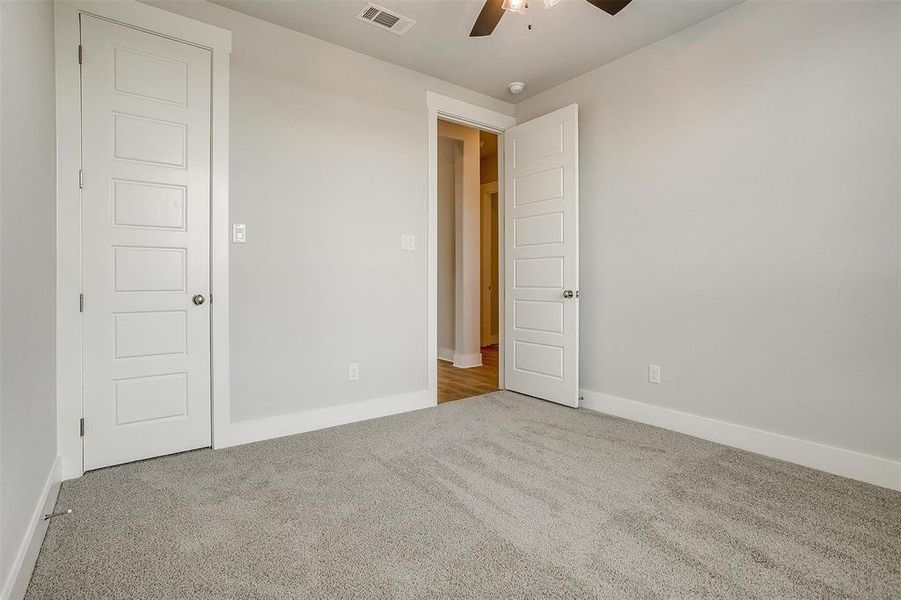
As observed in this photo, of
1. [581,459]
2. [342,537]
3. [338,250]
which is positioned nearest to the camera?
[342,537]

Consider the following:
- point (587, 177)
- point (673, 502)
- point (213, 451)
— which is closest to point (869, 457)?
point (673, 502)

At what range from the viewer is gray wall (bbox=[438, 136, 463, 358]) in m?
5.62

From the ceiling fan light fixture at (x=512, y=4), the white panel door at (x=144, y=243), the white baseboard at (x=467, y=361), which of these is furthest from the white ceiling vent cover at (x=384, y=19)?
the white baseboard at (x=467, y=361)

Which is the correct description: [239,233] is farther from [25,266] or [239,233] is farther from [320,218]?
[25,266]

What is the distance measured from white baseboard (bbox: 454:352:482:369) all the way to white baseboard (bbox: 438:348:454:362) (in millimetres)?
221

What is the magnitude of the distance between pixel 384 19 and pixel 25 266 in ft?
→ 7.56

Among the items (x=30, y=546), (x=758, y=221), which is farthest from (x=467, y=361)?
(x=30, y=546)

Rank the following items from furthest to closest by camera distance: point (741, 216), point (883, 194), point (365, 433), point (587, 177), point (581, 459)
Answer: point (587, 177), point (365, 433), point (741, 216), point (581, 459), point (883, 194)

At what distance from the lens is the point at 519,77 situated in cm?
356

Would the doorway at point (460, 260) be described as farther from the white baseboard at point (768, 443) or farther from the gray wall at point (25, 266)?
the gray wall at point (25, 266)

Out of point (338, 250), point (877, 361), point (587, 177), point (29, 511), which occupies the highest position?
point (587, 177)

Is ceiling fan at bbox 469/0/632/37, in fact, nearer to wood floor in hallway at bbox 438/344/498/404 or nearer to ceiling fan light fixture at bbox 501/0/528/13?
ceiling fan light fixture at bbox 501/0/528/13

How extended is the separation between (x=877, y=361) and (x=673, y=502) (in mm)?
1299

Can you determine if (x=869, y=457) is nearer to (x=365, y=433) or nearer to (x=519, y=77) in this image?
(x=365, y=433)
